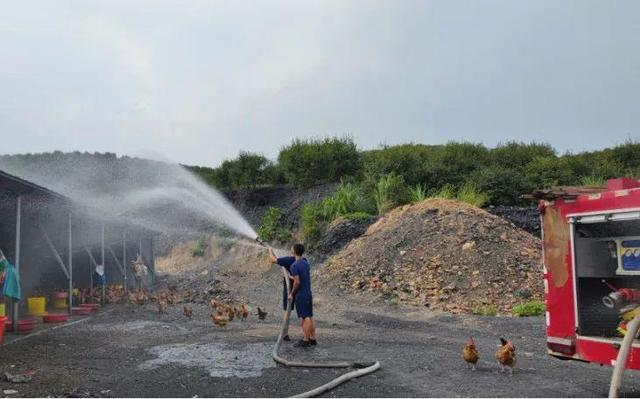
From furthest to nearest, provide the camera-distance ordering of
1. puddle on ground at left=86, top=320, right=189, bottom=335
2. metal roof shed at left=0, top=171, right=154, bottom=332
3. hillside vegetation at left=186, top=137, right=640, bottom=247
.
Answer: hillside vegetation at left=186, top=137, right=640, bottom=247
puddle on ground at left=86, top=320, right=189, bottom=335
metal roof shed at left=0, top=171, right=154, bottom=332

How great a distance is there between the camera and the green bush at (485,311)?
15.9m

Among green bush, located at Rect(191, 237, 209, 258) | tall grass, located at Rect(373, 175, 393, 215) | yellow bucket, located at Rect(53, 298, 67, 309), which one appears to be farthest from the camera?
green bush, located at Rect(191, 237, 209, 258)

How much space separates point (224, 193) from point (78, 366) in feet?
130

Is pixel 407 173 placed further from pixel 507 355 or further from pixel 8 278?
pixel 507 355

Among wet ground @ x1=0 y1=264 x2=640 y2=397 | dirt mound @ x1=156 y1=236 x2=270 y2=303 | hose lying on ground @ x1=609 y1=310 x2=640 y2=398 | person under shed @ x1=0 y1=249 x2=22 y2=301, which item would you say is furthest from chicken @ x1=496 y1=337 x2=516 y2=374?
dirt mound @ x1=156 y1=236 x2=270 y2=303

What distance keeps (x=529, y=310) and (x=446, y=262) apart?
176 inches

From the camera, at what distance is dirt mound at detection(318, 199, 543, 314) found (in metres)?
17.7

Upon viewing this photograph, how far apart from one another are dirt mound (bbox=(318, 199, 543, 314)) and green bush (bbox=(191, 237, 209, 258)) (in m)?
19.0

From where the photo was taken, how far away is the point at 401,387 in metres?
7.28

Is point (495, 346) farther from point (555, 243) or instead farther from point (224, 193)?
point (224, 193)

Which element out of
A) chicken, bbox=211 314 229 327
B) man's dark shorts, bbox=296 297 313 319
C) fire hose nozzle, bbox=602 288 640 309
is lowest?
chicken, bbox=211 314 229 327

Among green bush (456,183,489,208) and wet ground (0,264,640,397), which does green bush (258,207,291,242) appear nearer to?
green bush (456,183,489,208)

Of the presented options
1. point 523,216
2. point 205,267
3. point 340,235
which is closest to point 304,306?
point 340,235

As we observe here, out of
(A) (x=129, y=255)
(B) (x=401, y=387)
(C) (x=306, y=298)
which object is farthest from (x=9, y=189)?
(A) (x=129, y=255)
